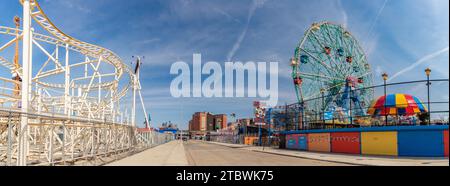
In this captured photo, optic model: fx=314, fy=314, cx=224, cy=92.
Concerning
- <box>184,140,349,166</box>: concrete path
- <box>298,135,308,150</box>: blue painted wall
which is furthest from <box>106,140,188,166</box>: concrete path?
<box>298,135,308,150</box>: blue painted wall

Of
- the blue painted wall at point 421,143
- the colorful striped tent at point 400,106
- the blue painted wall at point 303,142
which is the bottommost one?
the blue painted wall at point 303,142

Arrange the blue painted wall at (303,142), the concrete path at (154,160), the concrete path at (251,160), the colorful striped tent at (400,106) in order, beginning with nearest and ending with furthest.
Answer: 1. the concrete path at (251,160)
2. the concrete path at (154,160)
3. the blue painted wall at (303,142)
4. the colorful striped tent at (400,106)

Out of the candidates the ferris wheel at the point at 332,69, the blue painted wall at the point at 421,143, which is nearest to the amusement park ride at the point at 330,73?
the ferris wheel at the point at 332,69

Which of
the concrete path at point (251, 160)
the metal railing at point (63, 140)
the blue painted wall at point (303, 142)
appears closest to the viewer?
the metal railing at point (63, 140)

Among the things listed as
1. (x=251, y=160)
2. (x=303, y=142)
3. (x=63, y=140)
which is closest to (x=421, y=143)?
(x=251, y=160)

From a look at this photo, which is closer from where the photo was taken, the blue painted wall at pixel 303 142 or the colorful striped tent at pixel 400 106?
the blue painted wall at pixel 303 142

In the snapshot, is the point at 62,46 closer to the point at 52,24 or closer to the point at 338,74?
the point at 52,24

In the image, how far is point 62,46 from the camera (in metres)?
26.3

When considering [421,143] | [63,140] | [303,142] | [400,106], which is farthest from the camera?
[400,106]

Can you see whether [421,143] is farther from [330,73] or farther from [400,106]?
[330,73]

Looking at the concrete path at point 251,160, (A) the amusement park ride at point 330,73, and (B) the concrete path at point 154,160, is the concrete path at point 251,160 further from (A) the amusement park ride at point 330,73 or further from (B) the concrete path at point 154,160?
(A) the amusement park ride at point 330,73

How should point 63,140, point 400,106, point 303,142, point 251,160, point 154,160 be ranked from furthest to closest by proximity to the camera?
point 400,106
point 303,142
point 154,160
point 251,160
point 63,140

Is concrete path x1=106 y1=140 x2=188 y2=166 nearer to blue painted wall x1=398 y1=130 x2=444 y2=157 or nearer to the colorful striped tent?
blue painted wall x1=398 y1=130 x2=444 y2=157
